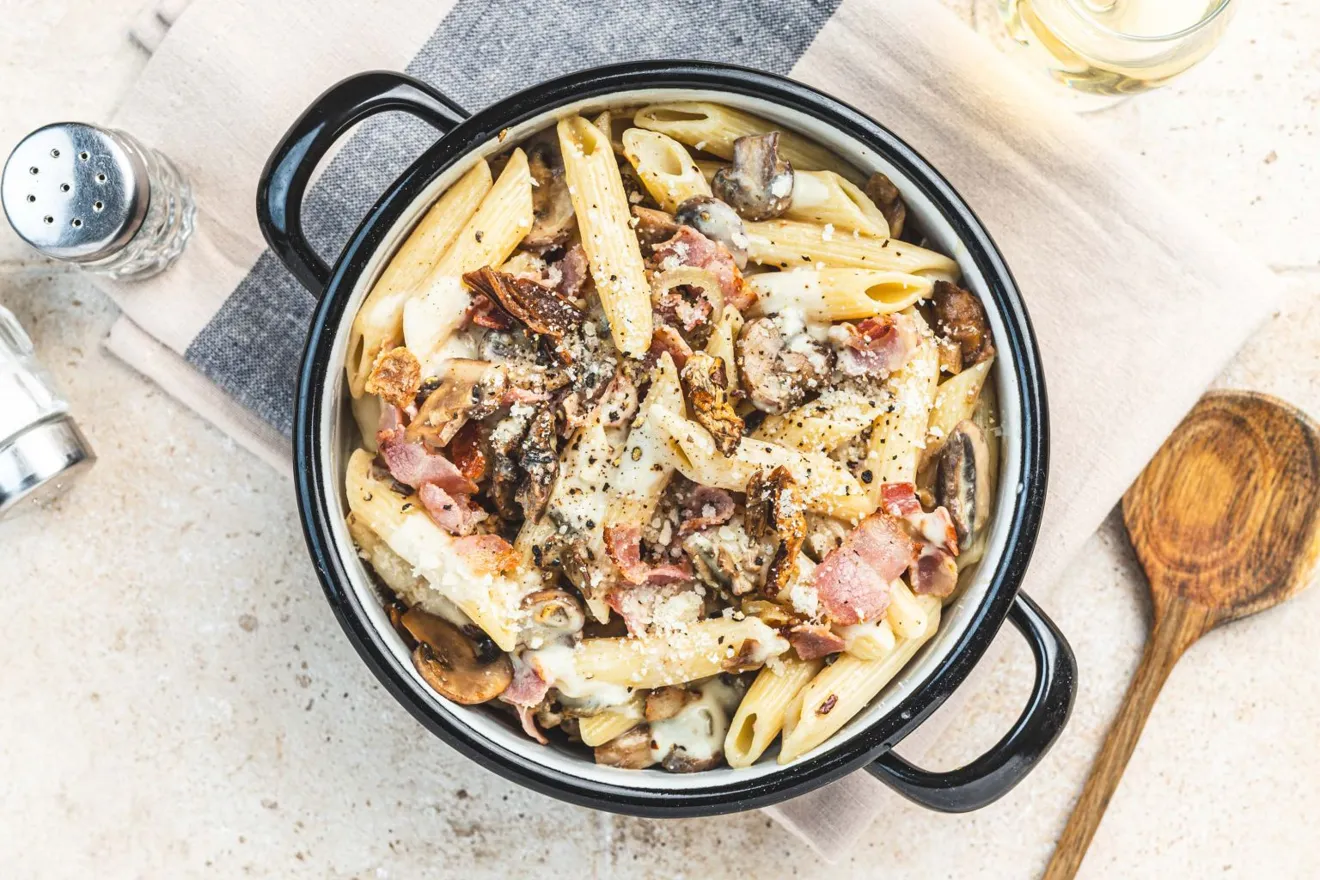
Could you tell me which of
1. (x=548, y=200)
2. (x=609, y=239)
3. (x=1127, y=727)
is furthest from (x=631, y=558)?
(x=1127, y=727)

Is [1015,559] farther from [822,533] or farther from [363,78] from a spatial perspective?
[363,78]

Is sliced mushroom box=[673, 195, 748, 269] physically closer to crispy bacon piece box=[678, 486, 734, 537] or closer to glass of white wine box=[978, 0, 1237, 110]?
crispy bacon piece box=[678, 486, 734, 537]

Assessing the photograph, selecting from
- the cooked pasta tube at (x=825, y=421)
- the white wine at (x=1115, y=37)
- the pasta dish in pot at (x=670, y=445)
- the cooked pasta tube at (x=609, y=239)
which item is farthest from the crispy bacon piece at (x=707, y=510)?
the white wine at (x=1115, y=37)

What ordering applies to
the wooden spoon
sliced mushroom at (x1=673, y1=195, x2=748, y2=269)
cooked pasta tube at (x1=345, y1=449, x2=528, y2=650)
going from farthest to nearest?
the wooden spoon → sliced mushroom at (x1=673, y1=195, x2=748, y2=269) → cooked pasta tube at (x1=345, y1=449, x2=528, y2=650)

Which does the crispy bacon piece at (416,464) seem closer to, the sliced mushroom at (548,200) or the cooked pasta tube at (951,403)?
the sliced mushroom at (548,200)

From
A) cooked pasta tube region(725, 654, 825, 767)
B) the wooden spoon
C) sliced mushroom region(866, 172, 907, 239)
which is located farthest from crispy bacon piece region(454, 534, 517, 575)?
the wooden spoon

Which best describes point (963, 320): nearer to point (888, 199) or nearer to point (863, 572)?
point (888, 199)
